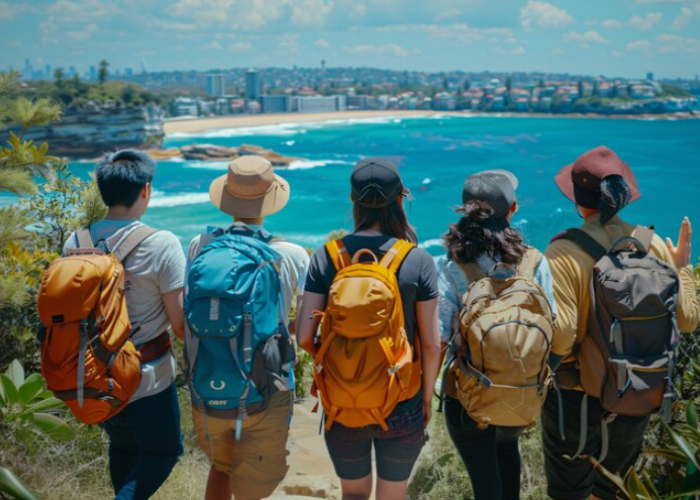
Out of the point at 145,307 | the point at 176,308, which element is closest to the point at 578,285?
the point at 176,308

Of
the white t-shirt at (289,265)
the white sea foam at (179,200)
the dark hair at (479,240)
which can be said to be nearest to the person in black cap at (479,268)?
the dark hair at (479,240)

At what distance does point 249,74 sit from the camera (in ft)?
544

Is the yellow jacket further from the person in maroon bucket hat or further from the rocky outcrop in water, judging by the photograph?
the rocky outcrop in water

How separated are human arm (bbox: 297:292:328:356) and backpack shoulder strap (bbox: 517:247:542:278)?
68cm

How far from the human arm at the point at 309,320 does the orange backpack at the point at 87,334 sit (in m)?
0.60

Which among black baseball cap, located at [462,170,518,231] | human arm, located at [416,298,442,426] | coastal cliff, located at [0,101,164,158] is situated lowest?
coastal cliff, located at [0,101,164,158]

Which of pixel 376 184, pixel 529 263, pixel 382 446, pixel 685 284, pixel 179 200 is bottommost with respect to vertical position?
pixel 179 200

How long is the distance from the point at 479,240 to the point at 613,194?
52 cm

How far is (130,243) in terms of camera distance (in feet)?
7.63

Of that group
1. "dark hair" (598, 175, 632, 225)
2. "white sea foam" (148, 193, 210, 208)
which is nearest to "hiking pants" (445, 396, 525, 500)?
"dark hair" (598, 175, 632, 225)

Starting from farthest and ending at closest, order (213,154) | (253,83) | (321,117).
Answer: (253,83), (321,117), (213,154)

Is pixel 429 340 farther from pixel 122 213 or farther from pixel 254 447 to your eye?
pixel 122 213

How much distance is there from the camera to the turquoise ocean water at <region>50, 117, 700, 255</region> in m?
39.3

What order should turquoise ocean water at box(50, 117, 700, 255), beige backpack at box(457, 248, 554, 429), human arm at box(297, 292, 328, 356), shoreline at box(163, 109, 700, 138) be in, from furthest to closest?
shoreline at box(163, 109, 700, 138) < turquoise ocean water at box(50, 117, 700, 255) < human arm at box(297, 292, 328, 356) < beige backpack at box(457, 248, 554, 429)
